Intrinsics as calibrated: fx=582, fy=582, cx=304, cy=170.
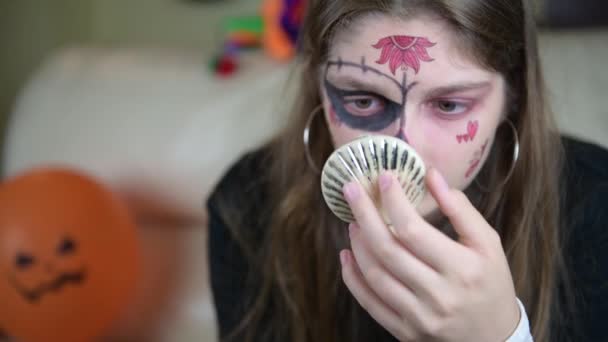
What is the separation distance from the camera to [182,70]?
141cm

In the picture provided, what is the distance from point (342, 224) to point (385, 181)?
0.35 meters

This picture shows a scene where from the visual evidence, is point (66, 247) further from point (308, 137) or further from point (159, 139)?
point (308, 137)

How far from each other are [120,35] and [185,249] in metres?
0.93

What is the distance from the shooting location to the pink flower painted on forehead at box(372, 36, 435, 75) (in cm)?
A: 65

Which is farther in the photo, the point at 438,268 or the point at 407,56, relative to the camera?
the point at 407,56

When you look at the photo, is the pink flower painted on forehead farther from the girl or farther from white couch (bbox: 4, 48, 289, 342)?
white couch (bbox: 4, 48, 289, 342)

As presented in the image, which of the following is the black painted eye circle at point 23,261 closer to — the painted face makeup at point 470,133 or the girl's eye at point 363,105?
the girl's eye at point 363,105

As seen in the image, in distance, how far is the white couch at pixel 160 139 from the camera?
135 centimetres

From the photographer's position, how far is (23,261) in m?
1.15

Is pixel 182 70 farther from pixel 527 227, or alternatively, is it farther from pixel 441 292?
pixel 441 292

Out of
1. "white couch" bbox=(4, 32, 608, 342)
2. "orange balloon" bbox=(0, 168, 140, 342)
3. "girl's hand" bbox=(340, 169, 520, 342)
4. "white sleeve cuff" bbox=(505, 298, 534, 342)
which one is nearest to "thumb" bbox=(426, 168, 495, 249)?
"girl's hand" bbox=(340, 169, 520, 342)

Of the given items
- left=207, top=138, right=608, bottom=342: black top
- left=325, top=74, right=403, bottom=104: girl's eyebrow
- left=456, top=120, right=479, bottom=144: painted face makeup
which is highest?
left=325, top=74, right=403, bottom=104: girl's eyebrow

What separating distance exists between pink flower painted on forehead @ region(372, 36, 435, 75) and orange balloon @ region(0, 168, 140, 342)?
2.60ft

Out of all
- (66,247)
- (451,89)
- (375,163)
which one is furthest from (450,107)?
(66,247)
